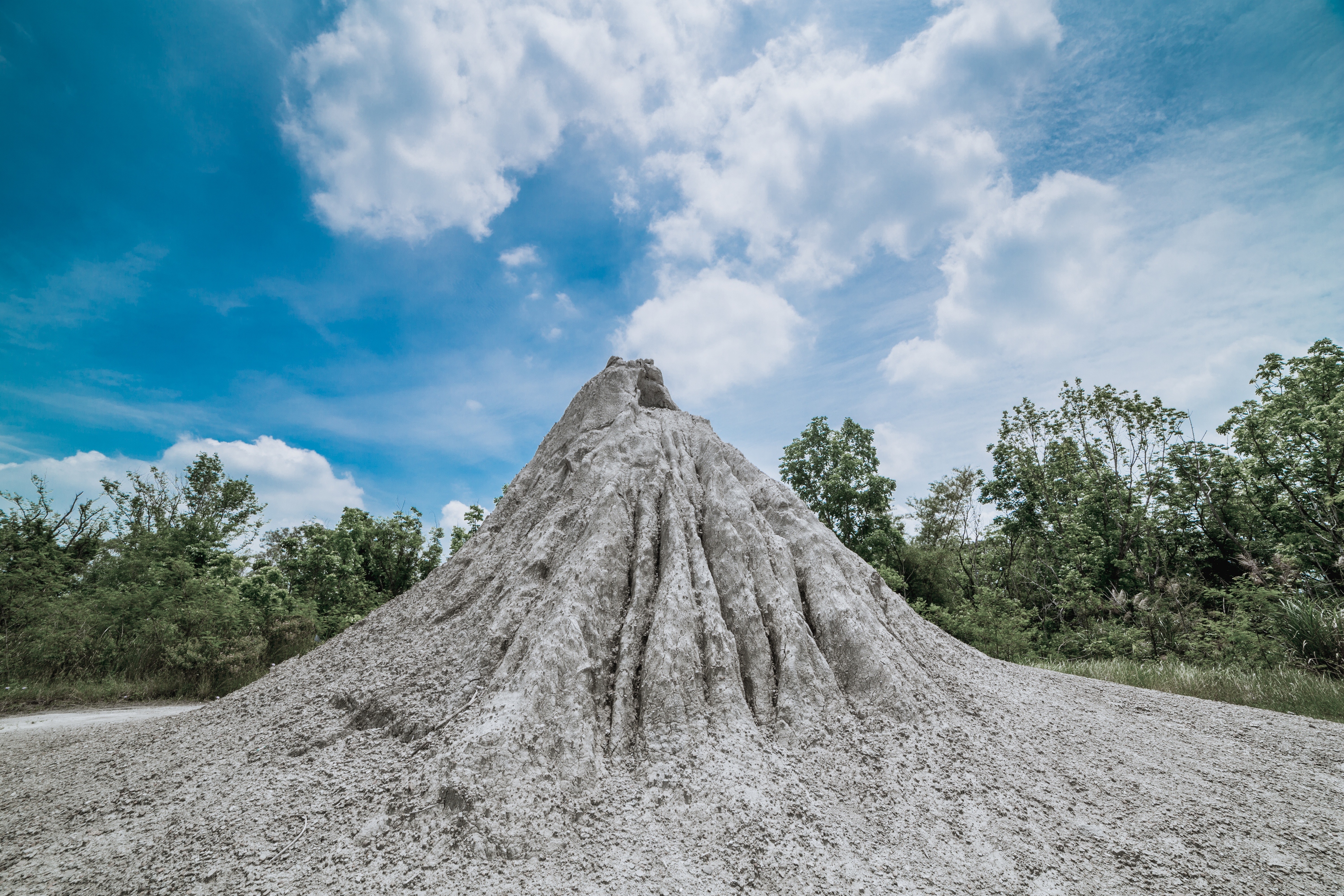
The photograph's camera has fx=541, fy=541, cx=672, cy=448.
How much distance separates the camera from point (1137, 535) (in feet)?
71.2

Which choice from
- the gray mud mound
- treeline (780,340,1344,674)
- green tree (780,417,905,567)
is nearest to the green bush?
treeline (780,340,1344,674)

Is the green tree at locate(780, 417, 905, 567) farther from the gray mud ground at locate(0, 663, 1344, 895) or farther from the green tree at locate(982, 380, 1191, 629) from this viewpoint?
the gray mud ground at locate(0, 663, 1344, 895)

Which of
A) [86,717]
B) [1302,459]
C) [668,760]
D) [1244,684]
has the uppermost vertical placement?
[1302,459]

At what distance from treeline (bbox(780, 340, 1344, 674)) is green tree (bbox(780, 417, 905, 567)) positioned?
0.09m

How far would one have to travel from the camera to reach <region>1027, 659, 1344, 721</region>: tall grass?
379 inches

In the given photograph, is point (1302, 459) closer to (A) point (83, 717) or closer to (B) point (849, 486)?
(B) point (849, 486)

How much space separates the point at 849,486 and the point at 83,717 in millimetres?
27307

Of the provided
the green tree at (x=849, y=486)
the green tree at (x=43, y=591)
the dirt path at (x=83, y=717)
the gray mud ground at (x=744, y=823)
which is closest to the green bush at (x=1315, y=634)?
the gray mud ground at (x=744, y=823)

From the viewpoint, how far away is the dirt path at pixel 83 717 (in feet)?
35.0

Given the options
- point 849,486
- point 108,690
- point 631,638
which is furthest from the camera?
point 849,486

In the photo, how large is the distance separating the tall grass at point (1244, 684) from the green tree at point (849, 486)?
496 inches

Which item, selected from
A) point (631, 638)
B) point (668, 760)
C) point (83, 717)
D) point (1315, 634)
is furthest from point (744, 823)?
point (83, 717)

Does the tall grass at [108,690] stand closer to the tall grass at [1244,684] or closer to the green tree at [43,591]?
the green tree at [43,591]

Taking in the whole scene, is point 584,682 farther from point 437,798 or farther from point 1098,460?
point 1098,460
